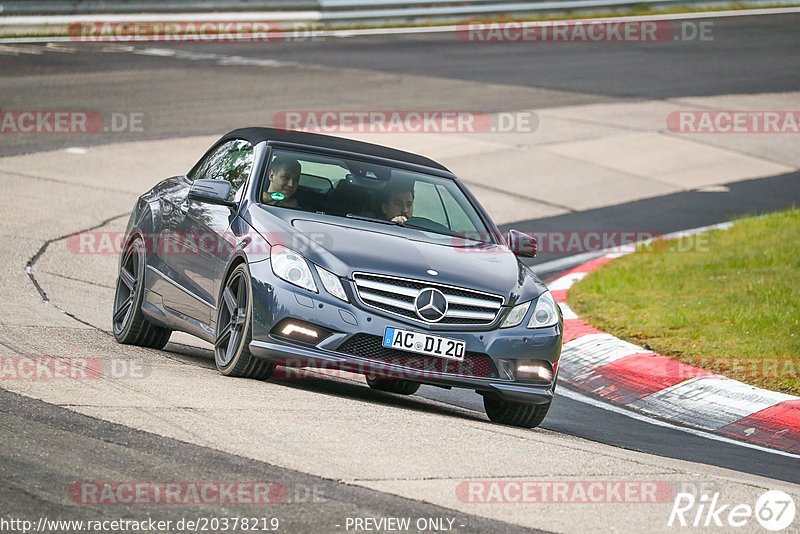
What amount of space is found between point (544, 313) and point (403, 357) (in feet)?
3.35

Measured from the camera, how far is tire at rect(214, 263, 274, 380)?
24.7 feet

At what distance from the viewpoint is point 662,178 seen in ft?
63.4

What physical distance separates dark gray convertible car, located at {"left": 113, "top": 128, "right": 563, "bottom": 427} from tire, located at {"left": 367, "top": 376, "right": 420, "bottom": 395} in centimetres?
1

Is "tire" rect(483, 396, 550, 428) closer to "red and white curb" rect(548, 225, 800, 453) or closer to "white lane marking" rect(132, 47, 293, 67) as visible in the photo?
"red and white curb" rect(548, 225, 800, 453)

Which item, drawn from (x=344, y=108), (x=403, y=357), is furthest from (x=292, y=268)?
(x=344, y=108)

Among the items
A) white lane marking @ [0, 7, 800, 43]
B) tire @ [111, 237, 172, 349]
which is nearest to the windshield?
tire @ [111, 237, 172, 349]

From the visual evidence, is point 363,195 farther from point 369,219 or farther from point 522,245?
point 522,245

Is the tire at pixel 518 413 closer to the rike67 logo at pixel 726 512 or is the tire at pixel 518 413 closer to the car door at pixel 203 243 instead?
the car door at pixel 203 243

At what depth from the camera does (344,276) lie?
292 inches

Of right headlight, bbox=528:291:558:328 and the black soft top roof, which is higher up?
the black soft top roof

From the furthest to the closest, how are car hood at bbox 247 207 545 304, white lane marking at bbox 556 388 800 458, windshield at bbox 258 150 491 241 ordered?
windshield at bbox 258 150 491 241 < white lane marking at bbox 556 388 800 458 < car hood at bbox 247 207 545 304

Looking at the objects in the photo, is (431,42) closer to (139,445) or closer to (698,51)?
(698,51)

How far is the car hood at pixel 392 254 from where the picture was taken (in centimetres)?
752

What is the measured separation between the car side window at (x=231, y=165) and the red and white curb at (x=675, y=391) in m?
3.10
